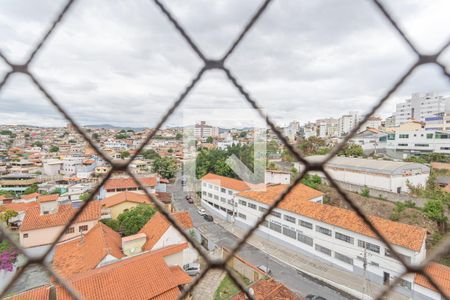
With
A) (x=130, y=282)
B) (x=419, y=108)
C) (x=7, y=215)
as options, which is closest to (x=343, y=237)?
(x=130, y=282)

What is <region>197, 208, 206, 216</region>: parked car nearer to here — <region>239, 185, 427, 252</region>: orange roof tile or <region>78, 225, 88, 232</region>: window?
<region>239, 185, 427, 252</region>: orange roof tile

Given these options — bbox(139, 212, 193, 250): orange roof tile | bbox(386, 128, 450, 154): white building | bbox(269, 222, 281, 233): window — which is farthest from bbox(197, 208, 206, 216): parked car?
bbox(386, 128, 450, 154): white building

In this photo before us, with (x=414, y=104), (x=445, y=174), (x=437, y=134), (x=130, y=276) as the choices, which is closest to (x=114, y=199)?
(x=130, y=276)

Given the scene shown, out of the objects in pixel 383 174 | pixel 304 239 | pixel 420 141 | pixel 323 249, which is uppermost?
pixel 420 141

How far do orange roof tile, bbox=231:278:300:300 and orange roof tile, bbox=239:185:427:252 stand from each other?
1.73 m

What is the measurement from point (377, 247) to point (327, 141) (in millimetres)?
7679

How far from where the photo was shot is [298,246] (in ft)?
23.5

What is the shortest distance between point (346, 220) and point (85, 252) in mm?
5872

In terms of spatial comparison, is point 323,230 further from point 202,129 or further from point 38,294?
point 202,129

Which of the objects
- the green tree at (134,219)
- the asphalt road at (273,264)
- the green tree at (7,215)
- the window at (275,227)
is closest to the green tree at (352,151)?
the window at (275,227)

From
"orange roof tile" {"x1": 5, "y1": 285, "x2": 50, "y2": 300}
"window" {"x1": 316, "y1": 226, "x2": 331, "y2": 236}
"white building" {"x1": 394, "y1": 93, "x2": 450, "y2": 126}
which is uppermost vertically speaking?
"white building" {"x1": 394, "y1": 93, "x2": 450, "y2": 126}

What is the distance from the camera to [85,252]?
233 inches

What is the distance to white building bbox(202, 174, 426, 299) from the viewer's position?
5.17 meters

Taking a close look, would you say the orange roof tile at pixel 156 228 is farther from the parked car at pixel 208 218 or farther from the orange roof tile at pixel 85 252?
the parked car at pixel 208 218
